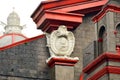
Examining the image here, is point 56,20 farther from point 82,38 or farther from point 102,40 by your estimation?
point 102,40

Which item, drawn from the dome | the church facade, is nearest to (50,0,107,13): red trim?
the church facade

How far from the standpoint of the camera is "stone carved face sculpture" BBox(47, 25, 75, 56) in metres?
20.9

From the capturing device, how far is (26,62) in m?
20.8

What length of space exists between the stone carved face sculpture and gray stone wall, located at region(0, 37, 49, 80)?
1.08 feet

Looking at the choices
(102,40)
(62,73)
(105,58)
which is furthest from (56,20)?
(105,58)

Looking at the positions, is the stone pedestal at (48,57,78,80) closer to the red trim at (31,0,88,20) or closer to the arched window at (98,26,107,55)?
the red trim at (31,0,88,20)

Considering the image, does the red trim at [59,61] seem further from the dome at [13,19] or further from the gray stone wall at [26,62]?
the dome at [13,19]

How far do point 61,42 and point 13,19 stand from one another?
21.7 metres

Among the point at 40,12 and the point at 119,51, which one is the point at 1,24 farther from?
the point at 119,51

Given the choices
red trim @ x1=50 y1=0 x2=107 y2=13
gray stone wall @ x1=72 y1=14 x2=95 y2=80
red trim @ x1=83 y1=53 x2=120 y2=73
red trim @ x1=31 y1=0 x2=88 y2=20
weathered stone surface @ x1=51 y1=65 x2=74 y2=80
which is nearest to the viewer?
red trim @ x1=83 y1=53 x2=120 y2=73

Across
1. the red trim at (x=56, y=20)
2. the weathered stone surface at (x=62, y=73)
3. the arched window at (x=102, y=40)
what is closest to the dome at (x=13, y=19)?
the red trim at (x=56, y=20)

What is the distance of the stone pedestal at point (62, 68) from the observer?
20516 mm

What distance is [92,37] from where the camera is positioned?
21.8 meters

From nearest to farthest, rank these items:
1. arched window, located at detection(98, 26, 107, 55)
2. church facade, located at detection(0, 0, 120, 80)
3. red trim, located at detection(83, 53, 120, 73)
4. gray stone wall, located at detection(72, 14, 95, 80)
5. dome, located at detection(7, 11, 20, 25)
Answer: red trim, located at detection(83, 53, 120, 73) < arched window, located at detection(98, 26, 107, 55) < church facade, located at detection(0, 0, 120, 80) < gray stone wall, located at detection(72, 14, 95, 80) < dome, located at detection(7, 11, 20, 25)
